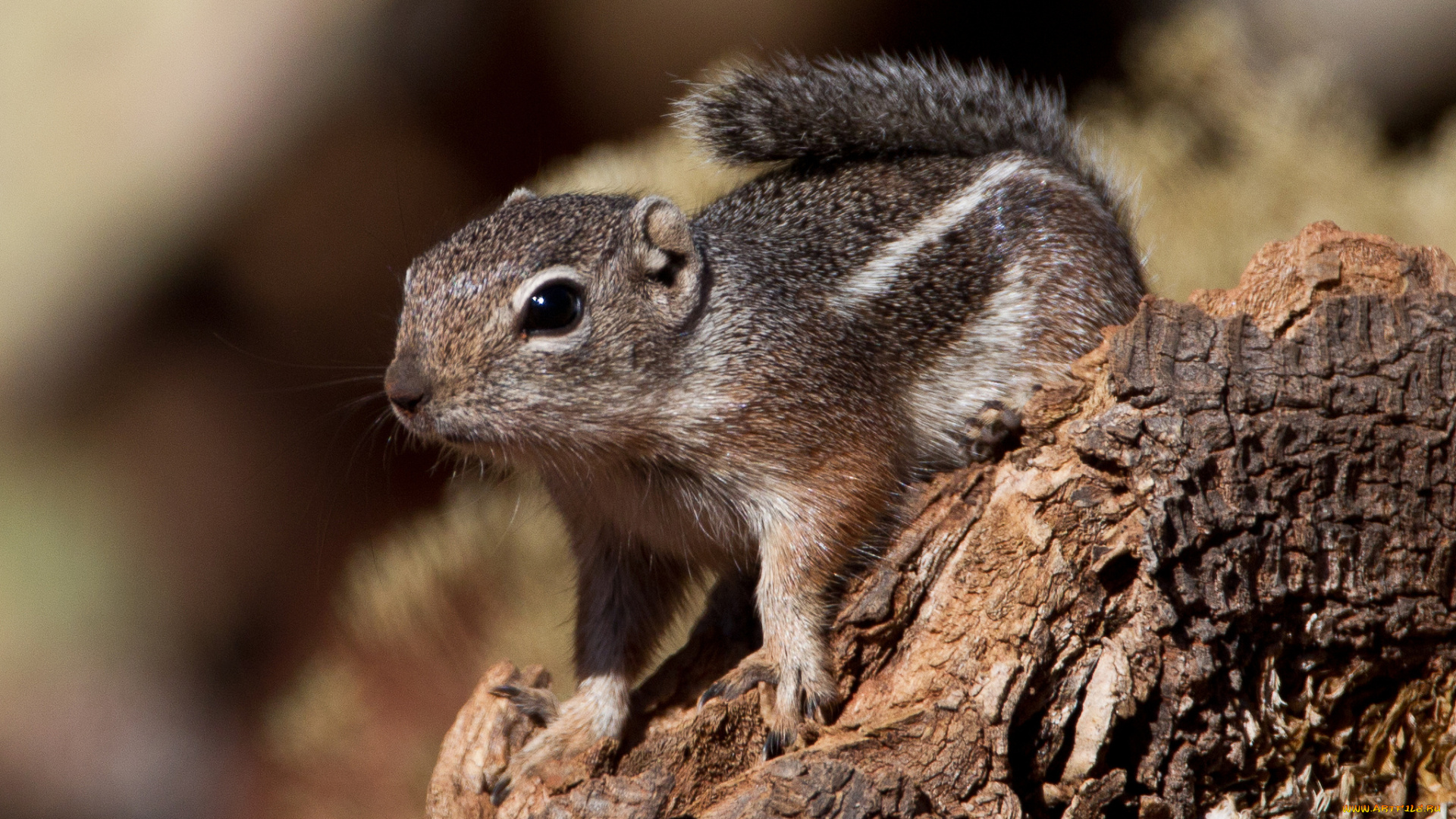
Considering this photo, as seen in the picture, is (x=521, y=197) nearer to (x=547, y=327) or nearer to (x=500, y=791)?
(x=547, y=327)

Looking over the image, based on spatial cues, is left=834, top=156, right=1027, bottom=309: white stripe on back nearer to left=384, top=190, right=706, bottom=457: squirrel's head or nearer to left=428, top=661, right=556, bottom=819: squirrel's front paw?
left=384, top=190, right=706, bottom=457: squirrel's head

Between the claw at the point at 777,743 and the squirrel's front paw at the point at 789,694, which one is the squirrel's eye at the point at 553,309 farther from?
the claw at the point at 777,743

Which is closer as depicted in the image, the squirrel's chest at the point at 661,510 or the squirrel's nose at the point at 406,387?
the squirrel's nose at the point at 406,387

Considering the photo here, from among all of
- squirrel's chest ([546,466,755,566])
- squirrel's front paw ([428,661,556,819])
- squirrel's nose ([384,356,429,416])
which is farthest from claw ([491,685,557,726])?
squirrel's nose ([384,356,429,416])

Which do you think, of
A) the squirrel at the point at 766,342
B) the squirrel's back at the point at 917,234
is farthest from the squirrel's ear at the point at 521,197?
the squirrel's back at the point at 917,234

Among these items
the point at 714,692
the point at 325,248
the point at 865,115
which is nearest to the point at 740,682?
the point at 714,692
